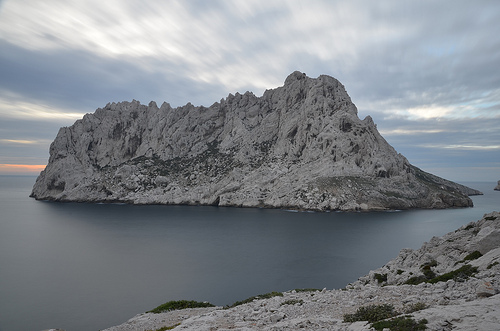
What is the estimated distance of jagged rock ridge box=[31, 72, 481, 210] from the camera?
126m

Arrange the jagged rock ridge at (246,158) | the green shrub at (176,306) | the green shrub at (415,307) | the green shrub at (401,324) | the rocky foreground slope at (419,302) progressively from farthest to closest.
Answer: the jagged rock ridge at (246,158), the green shrub at (176,306), the green shrub at (415,307), the rocky foreground slope at (419,302), the green shrub at (401,324)

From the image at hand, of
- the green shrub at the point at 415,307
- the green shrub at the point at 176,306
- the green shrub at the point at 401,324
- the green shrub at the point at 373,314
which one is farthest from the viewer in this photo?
the green shrub at the point at 176,306

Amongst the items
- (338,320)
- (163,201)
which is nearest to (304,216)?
(163,201)

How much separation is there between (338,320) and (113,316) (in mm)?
27550

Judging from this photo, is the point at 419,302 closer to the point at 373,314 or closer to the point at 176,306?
the point at 373,314

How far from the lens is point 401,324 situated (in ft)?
34.8

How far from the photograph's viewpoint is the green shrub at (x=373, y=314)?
41.6ft

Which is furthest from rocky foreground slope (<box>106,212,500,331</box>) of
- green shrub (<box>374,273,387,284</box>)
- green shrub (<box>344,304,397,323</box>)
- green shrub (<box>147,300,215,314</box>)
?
green shrub (<box>147,300,215,314</box>)

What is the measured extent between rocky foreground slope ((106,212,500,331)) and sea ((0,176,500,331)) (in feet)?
48.1

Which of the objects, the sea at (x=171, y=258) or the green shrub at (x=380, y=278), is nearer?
the green shrub at (x=380, y=278)

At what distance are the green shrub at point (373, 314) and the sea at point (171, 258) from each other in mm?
24045

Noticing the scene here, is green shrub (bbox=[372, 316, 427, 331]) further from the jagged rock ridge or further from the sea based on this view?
the jagged rock ridge

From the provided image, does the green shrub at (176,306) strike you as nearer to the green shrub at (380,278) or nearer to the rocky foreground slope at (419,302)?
the rocky foreground slope at (419,302)

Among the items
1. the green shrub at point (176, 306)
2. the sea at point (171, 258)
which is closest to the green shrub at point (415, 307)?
the green shrub at point (176, 306)
